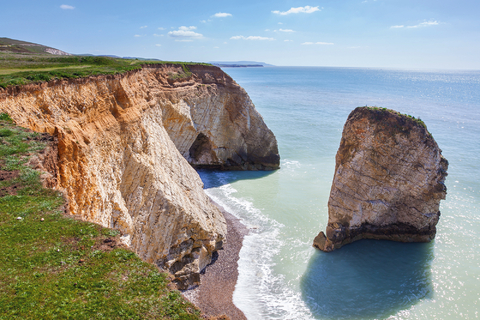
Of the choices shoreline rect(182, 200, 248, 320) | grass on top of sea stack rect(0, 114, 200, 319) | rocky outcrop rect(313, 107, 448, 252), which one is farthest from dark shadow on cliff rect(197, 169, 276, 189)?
grass on top of sea stack rect(0, 114, 200, 319)

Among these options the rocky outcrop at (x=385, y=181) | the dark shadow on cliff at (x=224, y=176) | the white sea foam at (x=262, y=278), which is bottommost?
the white sea foam at (x=262, y=278)

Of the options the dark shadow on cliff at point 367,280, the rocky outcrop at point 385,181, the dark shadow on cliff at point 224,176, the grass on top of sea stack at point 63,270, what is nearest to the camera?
the grass on top of sea stack at point 63,270

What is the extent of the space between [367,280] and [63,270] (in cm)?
1626

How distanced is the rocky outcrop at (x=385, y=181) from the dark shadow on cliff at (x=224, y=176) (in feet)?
47.2

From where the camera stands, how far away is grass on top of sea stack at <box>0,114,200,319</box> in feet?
19.4

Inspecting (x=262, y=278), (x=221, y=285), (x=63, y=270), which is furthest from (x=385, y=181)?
(x=63, y=270)

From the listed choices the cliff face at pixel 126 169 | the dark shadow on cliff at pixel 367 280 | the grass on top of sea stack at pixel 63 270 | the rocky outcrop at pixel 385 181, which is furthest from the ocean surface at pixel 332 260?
the grass on top of sea stack at pixel 63 270

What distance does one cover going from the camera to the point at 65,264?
22.7 ft

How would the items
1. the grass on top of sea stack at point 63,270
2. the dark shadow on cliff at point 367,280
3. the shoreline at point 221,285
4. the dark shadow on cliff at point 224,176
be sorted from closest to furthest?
the grass on top of sea stack at point 63,270 → the shoreline at point 221,285 → the dark shadow on cliff at point 367,280 → the dark shadow on cliff at point 224,176

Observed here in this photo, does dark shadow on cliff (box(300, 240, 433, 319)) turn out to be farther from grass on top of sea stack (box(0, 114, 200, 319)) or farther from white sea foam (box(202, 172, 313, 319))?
grass on top of sea stack (box(0, 114, 200, 319))

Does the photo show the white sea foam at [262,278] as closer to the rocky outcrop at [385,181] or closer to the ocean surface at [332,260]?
the ocean surface at [332,260]

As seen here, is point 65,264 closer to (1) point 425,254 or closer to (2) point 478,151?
(1) point 425,254

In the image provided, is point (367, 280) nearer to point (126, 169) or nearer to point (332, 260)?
point (332, 260)

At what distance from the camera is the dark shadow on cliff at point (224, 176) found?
31.9m
